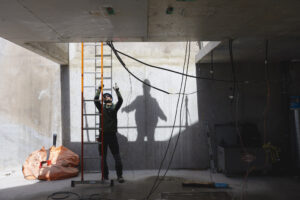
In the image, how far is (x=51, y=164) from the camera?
4.67 metres

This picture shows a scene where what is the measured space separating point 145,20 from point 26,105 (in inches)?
159

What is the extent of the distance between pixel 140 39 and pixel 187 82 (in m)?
2.13

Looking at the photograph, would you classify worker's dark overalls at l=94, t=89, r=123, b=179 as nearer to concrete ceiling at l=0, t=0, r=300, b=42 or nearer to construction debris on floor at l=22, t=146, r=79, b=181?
construction debris on floor at l=22, t=146, r=79, b=181

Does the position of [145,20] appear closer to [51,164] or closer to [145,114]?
[145,114]

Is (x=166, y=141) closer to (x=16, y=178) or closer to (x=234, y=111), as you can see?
(x=234, y=111)

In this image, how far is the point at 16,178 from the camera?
459 cm

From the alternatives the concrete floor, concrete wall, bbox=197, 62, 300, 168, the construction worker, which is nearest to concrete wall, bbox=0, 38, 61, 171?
the concrete floor

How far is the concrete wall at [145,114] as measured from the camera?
520cm

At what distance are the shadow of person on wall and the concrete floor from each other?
0.99 metres

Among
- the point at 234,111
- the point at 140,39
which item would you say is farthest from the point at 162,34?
the point at 234,111

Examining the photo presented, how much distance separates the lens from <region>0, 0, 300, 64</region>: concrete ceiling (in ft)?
7.83

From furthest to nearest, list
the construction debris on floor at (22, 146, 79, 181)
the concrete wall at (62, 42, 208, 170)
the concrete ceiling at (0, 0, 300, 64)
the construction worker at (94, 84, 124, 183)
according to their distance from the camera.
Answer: the concrete wall at (62, 42, 208, 170) → the construction debris on floor at (22, 146, 79, 181) → the construction worker at (94, 84, 124, 183) → the concrete ceiling at (0, 0, 300, 64)

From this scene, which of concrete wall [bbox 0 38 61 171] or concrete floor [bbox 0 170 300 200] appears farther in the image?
concrete wall [bbox 0 38 61 171]

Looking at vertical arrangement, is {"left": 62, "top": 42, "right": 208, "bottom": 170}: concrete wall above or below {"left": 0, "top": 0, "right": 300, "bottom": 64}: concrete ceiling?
below
